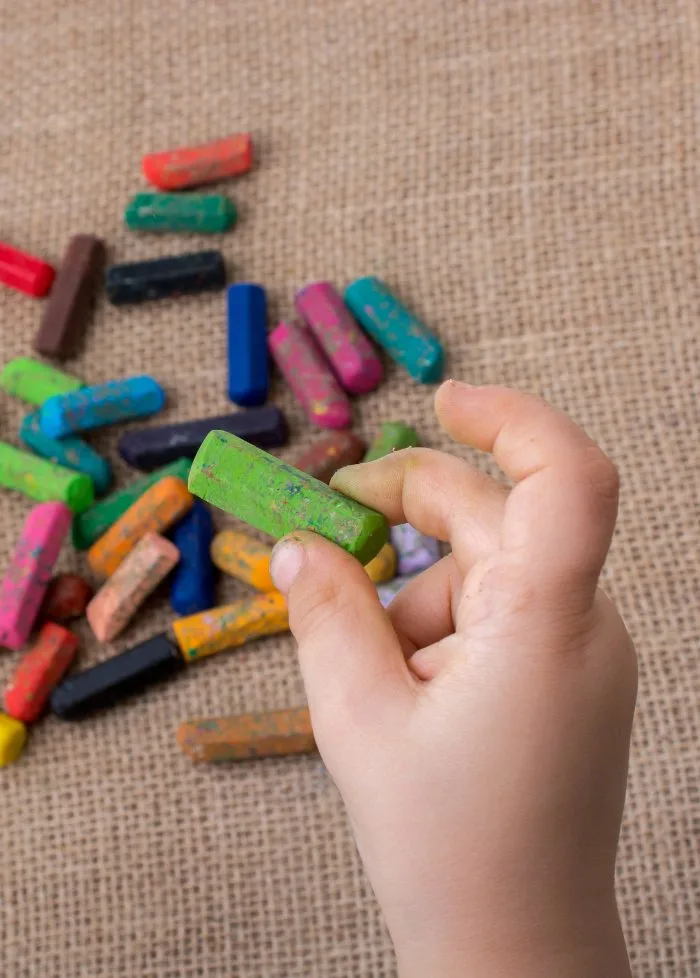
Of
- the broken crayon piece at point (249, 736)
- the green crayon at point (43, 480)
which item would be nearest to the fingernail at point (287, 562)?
the broken crayon piece at point (249, 736)

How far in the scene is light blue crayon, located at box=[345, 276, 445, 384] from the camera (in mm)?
1446

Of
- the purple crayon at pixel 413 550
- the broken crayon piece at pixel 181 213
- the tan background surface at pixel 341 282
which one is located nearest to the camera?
the tan background surface at pixel 341 282

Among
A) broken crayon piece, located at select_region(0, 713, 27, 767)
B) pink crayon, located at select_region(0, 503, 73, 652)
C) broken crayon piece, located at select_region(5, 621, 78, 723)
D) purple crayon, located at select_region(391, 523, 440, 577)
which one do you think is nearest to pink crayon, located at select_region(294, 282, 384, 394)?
purple crayon, located at select_region(391, 523, 440, 577)

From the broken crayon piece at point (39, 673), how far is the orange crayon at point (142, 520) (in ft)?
0.39

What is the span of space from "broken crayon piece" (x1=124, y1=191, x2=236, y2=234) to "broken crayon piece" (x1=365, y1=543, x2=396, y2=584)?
2.07ft

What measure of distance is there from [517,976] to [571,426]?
39cm

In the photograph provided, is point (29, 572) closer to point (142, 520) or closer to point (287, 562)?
point (142, 520)

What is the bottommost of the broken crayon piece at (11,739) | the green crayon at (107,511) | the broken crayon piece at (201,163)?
the broken crayon piece at (11,739)

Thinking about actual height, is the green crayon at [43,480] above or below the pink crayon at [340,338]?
below

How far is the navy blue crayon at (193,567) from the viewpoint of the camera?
1387 mm

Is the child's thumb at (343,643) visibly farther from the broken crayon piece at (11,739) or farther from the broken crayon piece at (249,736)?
the broken crayon piece at (11,739)

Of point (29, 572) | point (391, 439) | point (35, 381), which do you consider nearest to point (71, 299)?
point (35, 381)

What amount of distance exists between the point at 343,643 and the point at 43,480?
2.90 ft

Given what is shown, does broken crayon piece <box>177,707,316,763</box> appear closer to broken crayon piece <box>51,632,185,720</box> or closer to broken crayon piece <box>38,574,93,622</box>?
broken crayon piece <box>51,632,185,720</box>
